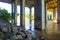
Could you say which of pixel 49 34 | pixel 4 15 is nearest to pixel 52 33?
pixel 49 34

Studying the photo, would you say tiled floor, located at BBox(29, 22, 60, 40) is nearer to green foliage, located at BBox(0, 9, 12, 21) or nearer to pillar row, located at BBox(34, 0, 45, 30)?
pillar row, located at BBox(34, 0, 45, 30)

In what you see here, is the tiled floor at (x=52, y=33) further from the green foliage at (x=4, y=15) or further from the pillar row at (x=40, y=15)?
the green foliage at (x=4, y=15)

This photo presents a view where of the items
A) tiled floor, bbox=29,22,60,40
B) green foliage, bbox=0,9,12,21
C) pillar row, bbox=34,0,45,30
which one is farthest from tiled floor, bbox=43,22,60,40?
green foliage, bbox=0,9,12,21

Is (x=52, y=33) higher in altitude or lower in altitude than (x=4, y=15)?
lower

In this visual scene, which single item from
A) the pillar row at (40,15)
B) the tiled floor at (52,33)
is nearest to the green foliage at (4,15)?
the tiled floor at (52,33)

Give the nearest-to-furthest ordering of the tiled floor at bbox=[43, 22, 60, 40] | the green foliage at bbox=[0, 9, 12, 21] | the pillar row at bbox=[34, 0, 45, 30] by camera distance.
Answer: the green foliage at bbox=[0, 9, 12, 21] → the tiled floor at bbox=[43, 22, 60, 40] → the pillar row at bbox=[34, 0, 45, 30]

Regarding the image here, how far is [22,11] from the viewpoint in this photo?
11.6m

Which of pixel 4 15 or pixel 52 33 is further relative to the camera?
pixel 52 33

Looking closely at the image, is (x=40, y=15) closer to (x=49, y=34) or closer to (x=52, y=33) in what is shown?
(x=52, y=33)

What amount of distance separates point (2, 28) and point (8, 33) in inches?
9.4

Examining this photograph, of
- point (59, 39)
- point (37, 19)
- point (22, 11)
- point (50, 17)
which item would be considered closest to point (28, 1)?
point (22, 11)

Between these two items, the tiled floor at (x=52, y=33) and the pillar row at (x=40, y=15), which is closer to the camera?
the tiled floor at (x=52, y=33)

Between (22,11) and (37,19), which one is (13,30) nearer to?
(37,19)

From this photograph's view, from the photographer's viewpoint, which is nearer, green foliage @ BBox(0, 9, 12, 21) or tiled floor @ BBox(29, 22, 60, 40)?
green foliage @ BBox(0, 9, 12, 21)
